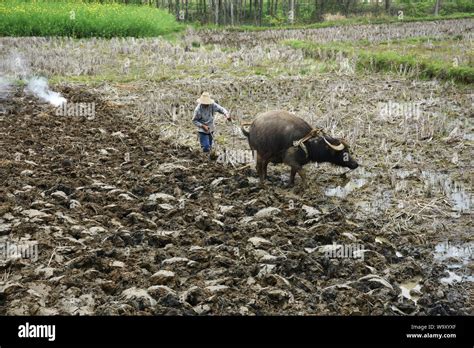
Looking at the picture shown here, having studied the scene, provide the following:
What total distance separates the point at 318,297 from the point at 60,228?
2.74 m

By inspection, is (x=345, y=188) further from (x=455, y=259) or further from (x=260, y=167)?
(x=455, y=259)

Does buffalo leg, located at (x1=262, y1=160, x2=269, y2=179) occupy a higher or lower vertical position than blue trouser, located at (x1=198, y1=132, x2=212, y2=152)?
lower

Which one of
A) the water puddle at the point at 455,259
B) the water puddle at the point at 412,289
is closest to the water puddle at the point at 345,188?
the water puddle at the point at 455,259

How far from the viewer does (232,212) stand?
690cm

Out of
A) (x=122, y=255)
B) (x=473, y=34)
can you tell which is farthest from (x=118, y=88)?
(x=473, y=34)

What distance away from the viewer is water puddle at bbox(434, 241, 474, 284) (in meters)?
5.63

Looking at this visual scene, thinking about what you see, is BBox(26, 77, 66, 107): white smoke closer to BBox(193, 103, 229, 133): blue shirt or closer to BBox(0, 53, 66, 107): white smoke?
BBox(0, 53, 66, 107): white smoke

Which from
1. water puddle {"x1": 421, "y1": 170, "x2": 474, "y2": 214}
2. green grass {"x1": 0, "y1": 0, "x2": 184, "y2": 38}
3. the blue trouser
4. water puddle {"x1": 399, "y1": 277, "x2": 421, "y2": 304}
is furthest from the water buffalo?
green grass {"x1": 0, "y1": 0, "x2": 184, "y2": 38}

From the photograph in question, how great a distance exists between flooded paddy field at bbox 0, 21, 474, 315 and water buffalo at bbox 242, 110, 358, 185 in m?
0.40

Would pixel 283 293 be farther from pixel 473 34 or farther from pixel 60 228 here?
pixel 473 34

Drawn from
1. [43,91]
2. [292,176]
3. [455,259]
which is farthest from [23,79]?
[455,259]

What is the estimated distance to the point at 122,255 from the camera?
5562 millimetres

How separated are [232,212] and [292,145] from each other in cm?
135

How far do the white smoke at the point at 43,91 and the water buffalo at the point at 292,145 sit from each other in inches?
259
